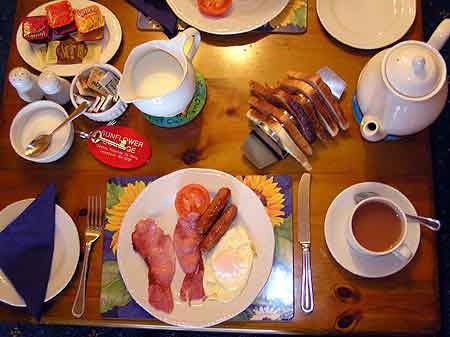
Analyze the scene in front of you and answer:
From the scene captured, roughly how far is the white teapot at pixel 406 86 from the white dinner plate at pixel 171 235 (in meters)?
0.27

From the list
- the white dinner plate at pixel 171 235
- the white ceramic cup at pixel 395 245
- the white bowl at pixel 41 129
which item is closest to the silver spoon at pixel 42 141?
the white bowl at pixel 41 129

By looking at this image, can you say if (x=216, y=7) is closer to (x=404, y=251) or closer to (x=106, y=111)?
(x=106, y=111)

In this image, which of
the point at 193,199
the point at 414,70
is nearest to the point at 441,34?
the point at 414,70

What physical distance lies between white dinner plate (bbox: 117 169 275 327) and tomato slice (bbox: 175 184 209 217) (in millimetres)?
13

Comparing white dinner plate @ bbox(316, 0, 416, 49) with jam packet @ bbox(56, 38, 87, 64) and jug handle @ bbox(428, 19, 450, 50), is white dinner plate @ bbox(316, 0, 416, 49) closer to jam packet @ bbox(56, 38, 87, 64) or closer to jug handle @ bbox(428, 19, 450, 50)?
jug handle @ bbox(428, 19, 450, 50)

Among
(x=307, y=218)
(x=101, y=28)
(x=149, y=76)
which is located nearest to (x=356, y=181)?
(x=307, y=218)

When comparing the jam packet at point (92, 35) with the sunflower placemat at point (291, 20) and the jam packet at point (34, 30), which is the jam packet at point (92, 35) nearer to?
the jam packet at point (34, 30)

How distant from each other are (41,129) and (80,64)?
0.17 meters

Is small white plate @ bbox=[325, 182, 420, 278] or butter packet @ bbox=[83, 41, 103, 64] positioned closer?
small white plate @ bbox=[325, 182, 420, 278]

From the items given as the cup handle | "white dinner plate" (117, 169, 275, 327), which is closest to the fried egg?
"white dinner plate" (117, 169, 275, 327)

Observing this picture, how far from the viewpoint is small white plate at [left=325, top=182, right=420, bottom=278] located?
3.10ft

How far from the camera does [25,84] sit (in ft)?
3.45

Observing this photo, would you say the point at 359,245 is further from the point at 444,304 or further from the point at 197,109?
the point at 444,304

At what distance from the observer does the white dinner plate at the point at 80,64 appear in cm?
112
